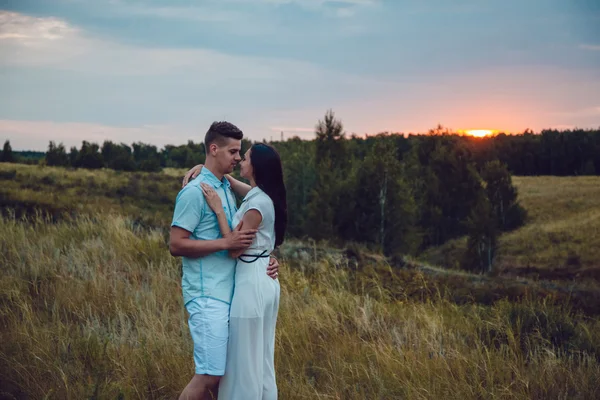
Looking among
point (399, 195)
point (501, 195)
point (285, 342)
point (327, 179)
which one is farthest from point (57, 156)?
point (285, 342)

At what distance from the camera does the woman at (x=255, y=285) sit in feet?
9.70

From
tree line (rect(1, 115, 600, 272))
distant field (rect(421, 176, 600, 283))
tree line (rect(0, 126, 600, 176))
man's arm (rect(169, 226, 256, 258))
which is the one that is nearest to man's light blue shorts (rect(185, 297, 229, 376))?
man's arm (rect(169, 226, 256, 258))

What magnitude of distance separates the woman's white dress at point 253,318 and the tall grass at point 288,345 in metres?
0.84

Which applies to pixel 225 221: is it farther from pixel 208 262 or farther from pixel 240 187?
pixel 240 187

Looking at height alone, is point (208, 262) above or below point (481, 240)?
above

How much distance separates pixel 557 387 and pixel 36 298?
16.6 feet

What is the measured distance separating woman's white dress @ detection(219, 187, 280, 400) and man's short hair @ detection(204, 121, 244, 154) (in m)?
0.35

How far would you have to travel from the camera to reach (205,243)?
296 cm

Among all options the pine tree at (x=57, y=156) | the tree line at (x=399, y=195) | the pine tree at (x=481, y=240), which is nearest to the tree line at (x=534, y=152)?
the pine tree at (x=57, y=156)

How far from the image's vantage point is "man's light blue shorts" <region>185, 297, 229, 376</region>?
2881mm

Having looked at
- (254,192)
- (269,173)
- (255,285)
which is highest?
(269,173)

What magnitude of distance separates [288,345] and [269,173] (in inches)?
89.3

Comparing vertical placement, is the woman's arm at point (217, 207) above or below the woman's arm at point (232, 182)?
below

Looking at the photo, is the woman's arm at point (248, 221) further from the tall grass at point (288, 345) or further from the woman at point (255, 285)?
the tall grass at point (288, 345)
